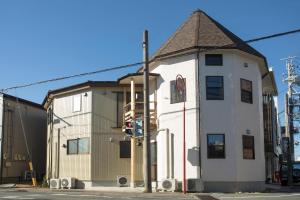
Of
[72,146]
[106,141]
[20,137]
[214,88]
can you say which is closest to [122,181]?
[106,141]

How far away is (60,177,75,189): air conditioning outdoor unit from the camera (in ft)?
102

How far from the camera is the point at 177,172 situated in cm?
2675

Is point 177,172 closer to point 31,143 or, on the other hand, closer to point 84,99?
point 84,99

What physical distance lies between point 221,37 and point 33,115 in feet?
69.2

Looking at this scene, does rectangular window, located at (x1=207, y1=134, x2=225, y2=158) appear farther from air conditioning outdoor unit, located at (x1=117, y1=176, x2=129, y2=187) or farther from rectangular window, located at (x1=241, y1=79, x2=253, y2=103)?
air conditioning outdoor unit, located at (x1=117, y1=176, x2=129, y2=187)

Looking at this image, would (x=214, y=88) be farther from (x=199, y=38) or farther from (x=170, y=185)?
(x=170, y=185)

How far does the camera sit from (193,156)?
86.0ft

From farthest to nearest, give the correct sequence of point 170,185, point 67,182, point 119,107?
point 119,107 < point 67,182 < point 170,185

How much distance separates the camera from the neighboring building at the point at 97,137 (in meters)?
30.8

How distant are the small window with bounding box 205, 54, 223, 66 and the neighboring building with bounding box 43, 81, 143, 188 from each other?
5.85 metres

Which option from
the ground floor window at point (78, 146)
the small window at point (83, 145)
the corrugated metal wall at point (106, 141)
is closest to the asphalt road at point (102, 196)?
the corrugated metal wall at point (106, 141)

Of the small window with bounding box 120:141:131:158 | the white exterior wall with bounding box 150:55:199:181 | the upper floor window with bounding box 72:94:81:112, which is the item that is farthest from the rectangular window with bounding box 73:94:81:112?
the white exterior wall with bounding box 150:55:199:181

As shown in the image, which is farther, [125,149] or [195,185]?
[125,149]

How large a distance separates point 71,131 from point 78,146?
1.37 m
